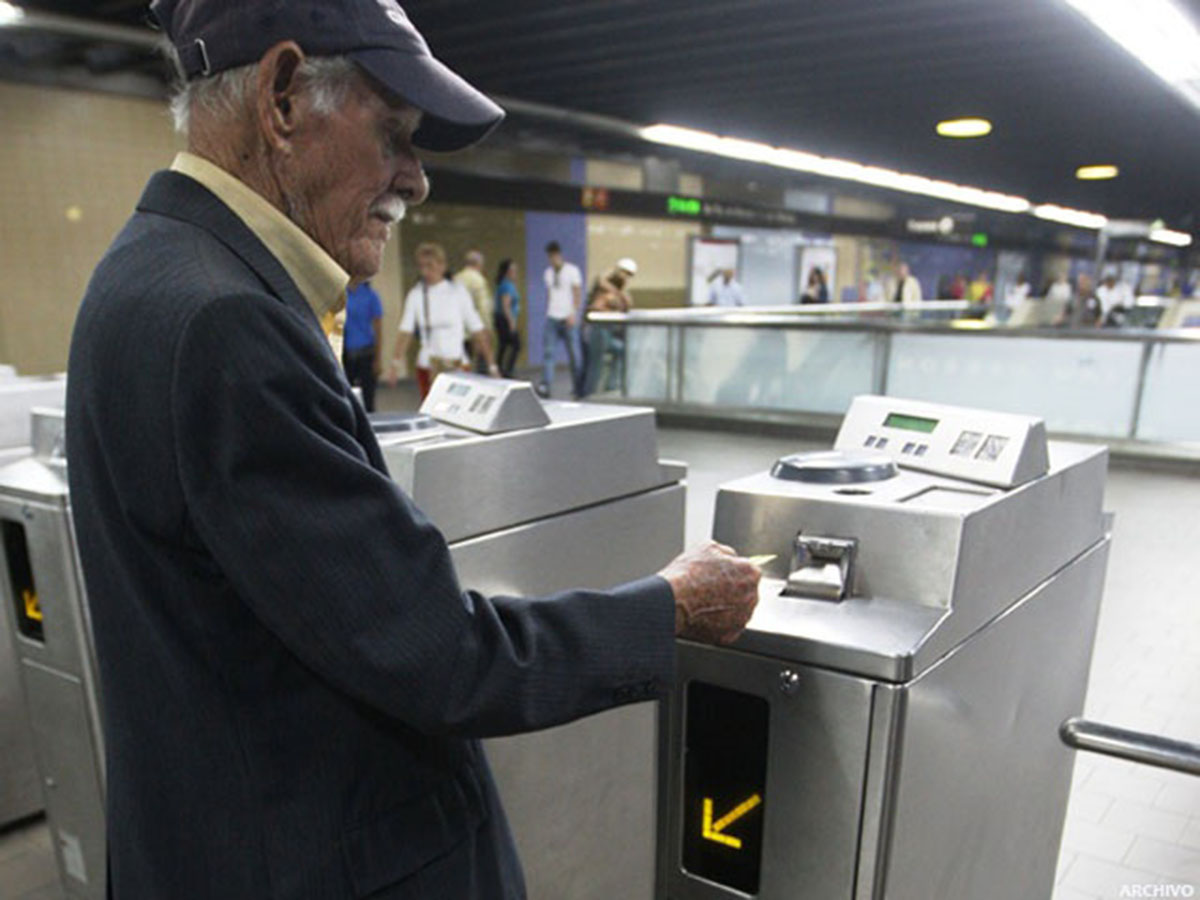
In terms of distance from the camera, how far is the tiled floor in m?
2.07

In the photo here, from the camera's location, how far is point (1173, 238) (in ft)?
78.5

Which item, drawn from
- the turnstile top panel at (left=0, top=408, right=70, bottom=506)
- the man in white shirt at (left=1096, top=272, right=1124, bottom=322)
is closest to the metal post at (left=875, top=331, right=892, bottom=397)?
the man in white shirt at (left=1096, top=272, right=1124, bottom=322)

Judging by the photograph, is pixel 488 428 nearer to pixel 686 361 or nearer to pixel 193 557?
pixel 193 557

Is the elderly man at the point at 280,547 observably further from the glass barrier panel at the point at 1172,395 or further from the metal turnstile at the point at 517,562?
the glass barrier panel at the point at 1172,395

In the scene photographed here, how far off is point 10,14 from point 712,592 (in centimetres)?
558

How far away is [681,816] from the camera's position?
118 centimetres

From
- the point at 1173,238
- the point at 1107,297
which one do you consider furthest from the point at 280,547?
the point at 1173,238

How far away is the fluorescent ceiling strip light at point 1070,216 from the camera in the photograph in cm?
1800

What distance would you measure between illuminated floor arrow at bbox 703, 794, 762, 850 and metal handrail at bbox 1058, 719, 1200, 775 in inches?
21.1

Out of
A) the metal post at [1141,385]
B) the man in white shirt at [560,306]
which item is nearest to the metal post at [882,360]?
the metal post at [1141,385]

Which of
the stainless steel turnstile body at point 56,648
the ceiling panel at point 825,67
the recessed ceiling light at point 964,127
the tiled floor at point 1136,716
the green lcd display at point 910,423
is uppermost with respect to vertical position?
the ceiling panel at point 825,67

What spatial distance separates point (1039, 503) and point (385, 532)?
93 cm

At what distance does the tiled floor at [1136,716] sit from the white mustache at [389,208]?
189cm

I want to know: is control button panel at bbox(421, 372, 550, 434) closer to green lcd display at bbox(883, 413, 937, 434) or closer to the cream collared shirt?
green lcd display at bbox(883, 413, 937, 434)
